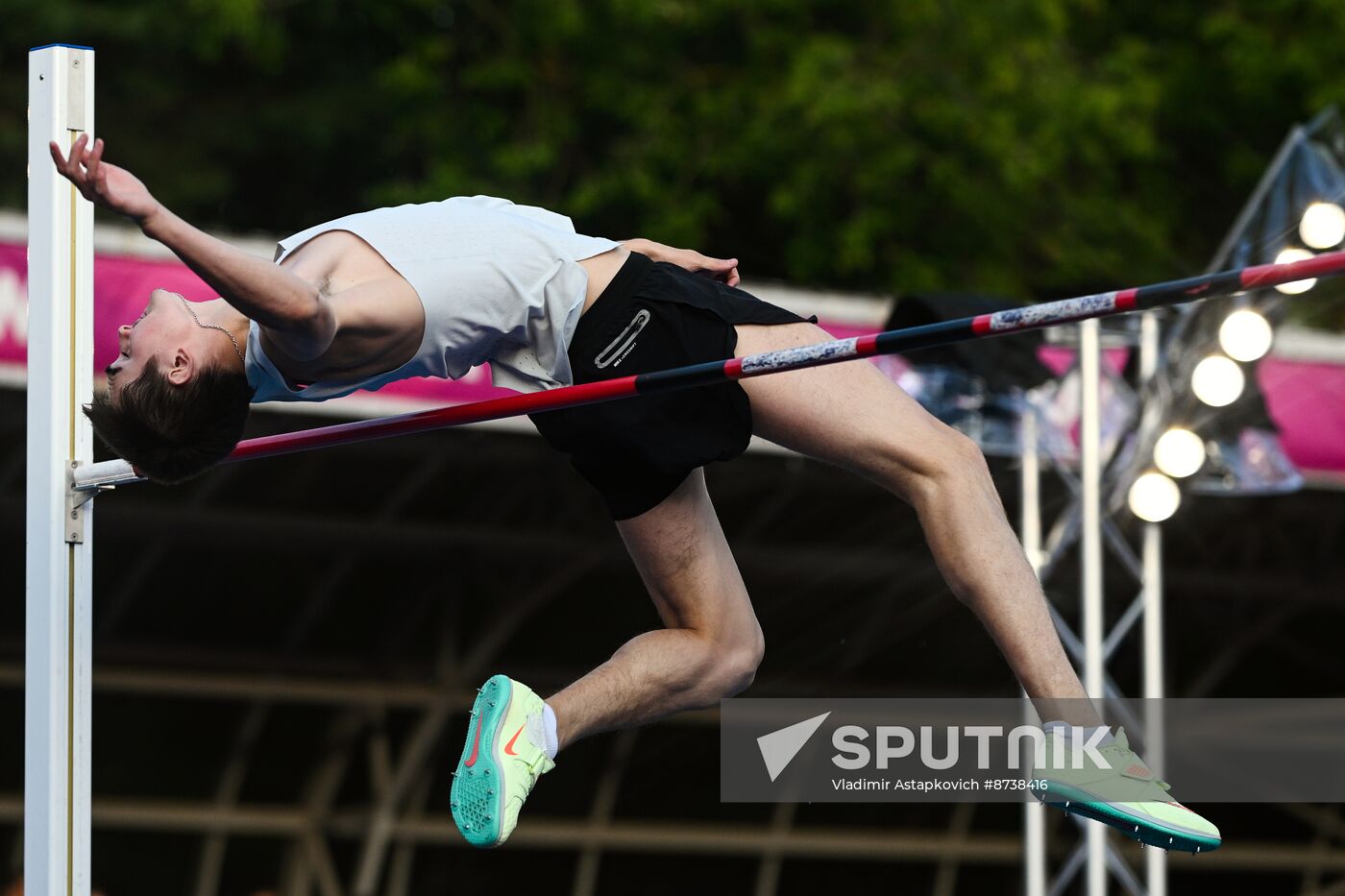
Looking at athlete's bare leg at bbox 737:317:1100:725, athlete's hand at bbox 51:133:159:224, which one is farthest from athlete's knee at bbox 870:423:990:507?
athlete's hand at bbox 51:133:159:224

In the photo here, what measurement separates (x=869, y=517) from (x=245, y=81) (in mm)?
7631

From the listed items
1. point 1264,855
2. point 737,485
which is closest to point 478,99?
point 737,485

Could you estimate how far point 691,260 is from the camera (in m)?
3.65

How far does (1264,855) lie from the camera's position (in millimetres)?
11289

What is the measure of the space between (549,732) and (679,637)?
0.34m

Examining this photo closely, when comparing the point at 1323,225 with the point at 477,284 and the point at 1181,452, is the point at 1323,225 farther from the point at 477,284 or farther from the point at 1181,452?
the point at 477,284

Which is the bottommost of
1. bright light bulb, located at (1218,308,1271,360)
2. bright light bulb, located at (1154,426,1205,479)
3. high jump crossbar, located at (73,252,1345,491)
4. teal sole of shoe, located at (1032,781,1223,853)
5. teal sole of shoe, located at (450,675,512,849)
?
teal sole of shoe, located at (1032,781,1223,853)

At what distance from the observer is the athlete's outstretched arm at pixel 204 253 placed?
2885mm

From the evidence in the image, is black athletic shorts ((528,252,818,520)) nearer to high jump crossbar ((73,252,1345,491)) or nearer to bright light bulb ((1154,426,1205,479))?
high jump crossbar ((73,252,1345,491))

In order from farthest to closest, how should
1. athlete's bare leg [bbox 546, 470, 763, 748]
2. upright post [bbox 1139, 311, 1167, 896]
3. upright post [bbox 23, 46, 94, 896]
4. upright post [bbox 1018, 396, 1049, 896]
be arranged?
1. upright post [bbox 1018, 396, 1049, 896]
2. upright post [bbox 1139, 311, 1167, 896]
3. upright post [bbox 23, 46, 94, 896]
4. athlete's bare leg [bbox 546, 470, 763, 748]

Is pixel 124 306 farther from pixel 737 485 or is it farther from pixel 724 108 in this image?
pixel 724 108

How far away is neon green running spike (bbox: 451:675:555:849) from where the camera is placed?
3281 mm

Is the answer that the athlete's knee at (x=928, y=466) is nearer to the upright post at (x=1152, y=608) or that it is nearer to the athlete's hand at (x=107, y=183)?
the athlete's hand at (x=107, y=183)

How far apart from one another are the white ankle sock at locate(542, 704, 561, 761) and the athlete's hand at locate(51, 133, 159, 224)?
1098mm
